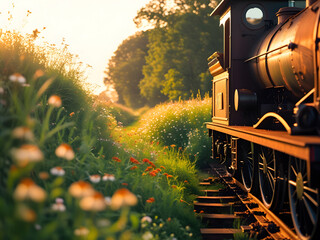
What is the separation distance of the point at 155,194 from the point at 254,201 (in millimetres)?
2302

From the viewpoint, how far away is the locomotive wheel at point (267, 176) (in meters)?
5.33

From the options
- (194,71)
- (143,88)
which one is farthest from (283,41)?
(143,88)

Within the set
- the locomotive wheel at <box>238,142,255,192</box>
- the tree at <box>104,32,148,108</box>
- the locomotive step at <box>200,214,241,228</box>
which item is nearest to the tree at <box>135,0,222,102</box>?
the tree at <box>104,32,148,108</box>

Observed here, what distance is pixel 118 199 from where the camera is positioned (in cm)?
198

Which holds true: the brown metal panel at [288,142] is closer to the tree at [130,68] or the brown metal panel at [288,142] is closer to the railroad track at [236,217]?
the railroad track at [236,217]

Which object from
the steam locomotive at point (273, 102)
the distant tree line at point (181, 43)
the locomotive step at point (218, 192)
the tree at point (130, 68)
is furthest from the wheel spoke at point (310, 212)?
the tree at point (130, 68)

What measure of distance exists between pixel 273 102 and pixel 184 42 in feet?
84.4

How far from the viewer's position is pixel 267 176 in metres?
5.77

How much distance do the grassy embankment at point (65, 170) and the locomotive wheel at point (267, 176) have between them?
1.25 m

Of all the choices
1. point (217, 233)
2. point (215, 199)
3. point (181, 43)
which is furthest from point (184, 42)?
point (217, 233)

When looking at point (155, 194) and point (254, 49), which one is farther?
point (254, 49)

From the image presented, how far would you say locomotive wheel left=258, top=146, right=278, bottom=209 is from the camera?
5.33m

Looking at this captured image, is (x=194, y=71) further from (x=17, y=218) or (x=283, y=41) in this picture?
(x=17, y=218)

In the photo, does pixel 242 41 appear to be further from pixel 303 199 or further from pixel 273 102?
pixel 303 199
